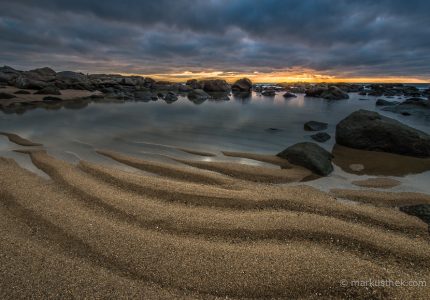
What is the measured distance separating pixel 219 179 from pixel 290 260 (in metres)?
2.95

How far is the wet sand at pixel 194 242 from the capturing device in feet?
8.84

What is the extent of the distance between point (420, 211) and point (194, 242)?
4.06m

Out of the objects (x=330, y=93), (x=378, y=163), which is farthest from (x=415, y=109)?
(x=330, y=93)

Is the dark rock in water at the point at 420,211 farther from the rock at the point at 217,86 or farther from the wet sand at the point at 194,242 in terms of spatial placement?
the rock at the point at 217,86

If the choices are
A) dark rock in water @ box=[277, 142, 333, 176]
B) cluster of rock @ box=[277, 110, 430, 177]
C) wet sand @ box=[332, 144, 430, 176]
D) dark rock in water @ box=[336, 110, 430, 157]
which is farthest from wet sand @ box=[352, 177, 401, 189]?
dark rock in water @ box=[336, 110, 430, 157]

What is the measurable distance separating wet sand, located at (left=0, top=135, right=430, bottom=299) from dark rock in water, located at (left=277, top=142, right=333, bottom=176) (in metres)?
1.39

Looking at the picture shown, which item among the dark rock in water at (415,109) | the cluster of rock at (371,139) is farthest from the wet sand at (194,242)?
the dark rock in water at (415,109)

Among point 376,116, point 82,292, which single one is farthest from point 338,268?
point 376,116

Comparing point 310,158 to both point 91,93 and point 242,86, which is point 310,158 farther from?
point 242,86

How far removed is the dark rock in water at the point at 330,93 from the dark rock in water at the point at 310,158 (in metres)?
42.1

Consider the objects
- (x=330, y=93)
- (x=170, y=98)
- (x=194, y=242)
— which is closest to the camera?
(x=194, y=242)

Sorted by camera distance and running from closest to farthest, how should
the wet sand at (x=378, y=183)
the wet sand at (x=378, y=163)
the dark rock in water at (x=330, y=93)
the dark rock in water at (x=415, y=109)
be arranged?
the wet sand at (x=378, y=183)
the wet sand at (x=378, y=163)
the dark rock in water at (x=415, y=109)
the dark rock in water at (x=330, y=93)

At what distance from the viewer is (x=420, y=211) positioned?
14.1 feet

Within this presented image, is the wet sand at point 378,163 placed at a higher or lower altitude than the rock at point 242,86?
lower
